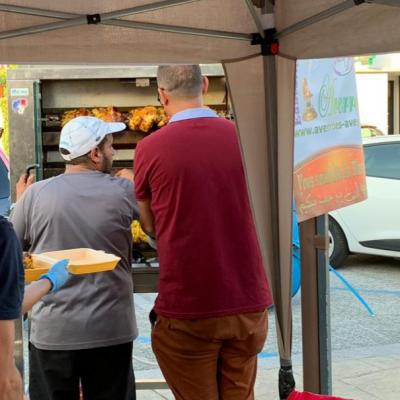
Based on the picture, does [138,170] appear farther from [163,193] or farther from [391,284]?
[391,284]

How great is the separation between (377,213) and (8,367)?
7507 mm

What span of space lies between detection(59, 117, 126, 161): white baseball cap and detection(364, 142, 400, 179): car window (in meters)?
6.50

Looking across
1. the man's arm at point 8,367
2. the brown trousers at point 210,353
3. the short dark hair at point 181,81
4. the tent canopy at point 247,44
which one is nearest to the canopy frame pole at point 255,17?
the tent canopy at point 247,44

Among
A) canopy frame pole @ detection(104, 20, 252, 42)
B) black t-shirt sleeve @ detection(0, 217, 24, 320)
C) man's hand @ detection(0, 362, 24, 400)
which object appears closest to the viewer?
black t-shirt sleeve @ detection(0, 217, 24, 320)

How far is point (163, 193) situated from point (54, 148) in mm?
2959

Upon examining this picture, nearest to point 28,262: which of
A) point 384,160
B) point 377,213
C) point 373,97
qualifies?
point 377,213

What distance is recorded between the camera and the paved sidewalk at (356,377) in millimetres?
5024

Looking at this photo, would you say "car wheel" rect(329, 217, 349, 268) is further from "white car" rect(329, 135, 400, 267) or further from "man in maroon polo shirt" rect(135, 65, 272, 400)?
"man in maroon polo shirt" rect(135, 65, 272, 400)

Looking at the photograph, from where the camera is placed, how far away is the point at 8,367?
2092 millimetres

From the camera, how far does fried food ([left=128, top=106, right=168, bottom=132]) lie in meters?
5.16

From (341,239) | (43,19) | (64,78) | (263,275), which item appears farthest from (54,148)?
(341,239)

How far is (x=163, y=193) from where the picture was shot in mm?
2848

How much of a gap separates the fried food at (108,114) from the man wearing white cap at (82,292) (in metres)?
2.20

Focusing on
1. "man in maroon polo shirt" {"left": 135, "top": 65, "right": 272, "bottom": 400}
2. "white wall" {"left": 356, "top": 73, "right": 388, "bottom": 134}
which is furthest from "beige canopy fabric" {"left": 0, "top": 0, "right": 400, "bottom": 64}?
"white wall" {"left": 356, "top": 73, "right": 388, "bottom": 134}
